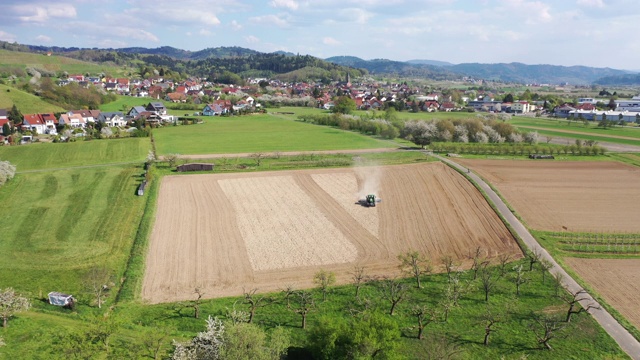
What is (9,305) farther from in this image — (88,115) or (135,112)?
(135,112)

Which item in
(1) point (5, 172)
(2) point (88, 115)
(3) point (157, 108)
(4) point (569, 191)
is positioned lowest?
(4) point (569, 191)

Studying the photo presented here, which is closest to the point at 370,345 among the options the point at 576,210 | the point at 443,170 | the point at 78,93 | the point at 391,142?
the point at 576,210

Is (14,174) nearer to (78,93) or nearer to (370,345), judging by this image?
(370,345)

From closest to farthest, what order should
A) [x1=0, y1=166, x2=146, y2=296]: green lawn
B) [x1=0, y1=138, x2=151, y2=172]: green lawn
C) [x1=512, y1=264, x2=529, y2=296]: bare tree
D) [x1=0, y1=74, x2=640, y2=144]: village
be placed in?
[x1=512, y1=264, x2=529, y2=296]: bare tree
[x1=0, y1=166, x2=146, y2=296]: green lawn
[x1=0, y1=138, x2=151, y2=172]: green lawn
[x1=0, y1=74, x2=640, y2=144]: village

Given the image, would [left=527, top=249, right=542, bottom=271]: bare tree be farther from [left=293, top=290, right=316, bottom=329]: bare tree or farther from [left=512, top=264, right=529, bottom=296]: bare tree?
[left=293, top=290, right=316, bottom=329]: bare tree

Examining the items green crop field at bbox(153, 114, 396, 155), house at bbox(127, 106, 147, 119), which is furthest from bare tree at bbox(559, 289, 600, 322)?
house at bbox(127, 106, 147, 119)

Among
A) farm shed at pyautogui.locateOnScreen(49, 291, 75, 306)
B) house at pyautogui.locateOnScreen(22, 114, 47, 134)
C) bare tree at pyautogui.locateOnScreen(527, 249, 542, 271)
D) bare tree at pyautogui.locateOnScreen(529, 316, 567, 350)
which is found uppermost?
house at pyautogui.locateOnScreen(22, 114, 47, 134)

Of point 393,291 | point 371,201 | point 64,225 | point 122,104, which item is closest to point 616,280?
point 393,291
